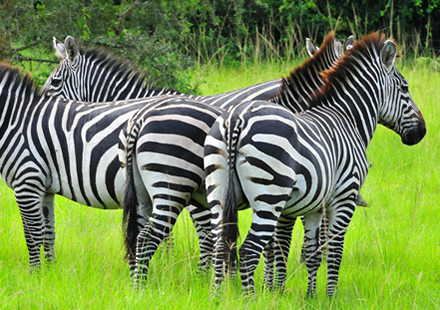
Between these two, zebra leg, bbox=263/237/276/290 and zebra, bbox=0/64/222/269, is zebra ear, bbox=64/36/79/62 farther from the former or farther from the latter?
zebra leg, bbox=263/237/276/290

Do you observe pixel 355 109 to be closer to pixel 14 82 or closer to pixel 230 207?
pixel 230 207

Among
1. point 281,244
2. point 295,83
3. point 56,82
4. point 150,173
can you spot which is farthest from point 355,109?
point 56,82

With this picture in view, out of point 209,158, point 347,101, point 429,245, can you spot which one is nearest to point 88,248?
point 209,158

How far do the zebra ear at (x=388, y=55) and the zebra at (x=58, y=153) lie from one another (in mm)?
2139

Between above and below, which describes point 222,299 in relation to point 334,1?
below

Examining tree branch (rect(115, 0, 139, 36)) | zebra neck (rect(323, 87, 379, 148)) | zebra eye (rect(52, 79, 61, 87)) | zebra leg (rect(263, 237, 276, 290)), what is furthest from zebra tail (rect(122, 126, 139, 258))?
tree branch (rect(115, 0, 139, 36))

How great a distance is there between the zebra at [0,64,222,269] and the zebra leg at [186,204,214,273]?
71 cm

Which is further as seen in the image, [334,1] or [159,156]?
[334,1]

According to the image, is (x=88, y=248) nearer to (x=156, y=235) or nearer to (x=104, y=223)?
(x=104, y=223)

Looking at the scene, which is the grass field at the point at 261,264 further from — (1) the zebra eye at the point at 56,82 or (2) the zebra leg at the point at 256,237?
(1) the zebra eye at the point at 56,82

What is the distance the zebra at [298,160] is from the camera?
3266mm

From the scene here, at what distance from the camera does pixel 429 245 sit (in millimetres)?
4949

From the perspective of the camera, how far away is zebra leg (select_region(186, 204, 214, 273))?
174 inches

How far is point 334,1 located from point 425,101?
216 inches
